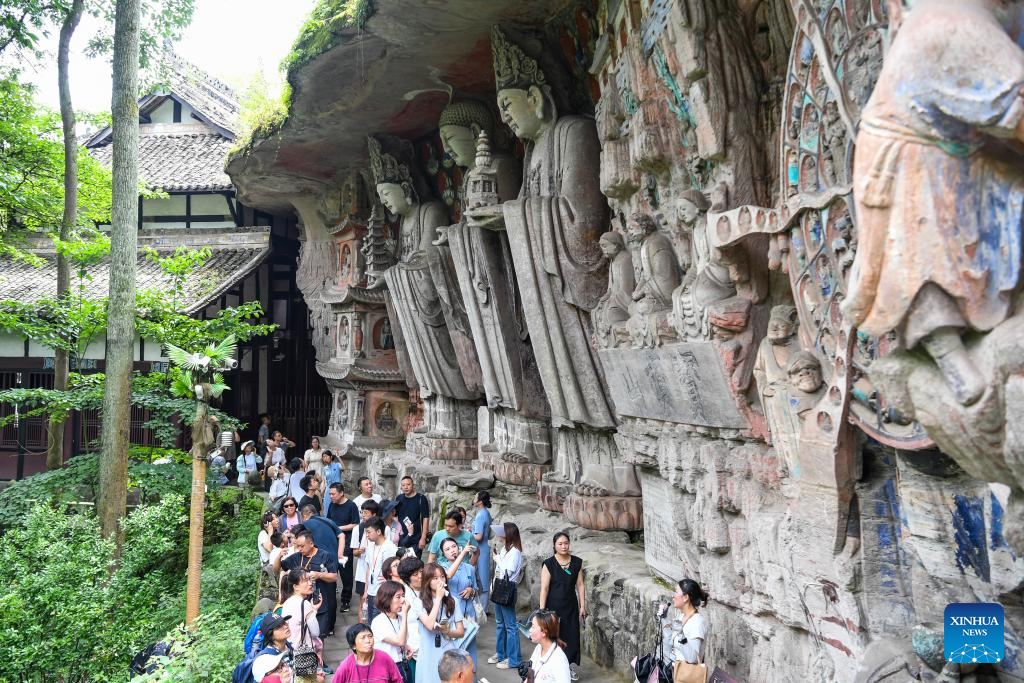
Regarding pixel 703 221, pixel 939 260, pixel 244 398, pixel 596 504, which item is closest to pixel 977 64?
pixel 939 260

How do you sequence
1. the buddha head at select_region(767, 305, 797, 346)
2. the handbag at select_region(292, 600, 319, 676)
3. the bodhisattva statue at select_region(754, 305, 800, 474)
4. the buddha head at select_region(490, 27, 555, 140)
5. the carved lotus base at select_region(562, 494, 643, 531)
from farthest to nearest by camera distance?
the buddha head at select_region(490, 27, 555, 140) → the carved lotus base at select_region(562, 494, 643, 531) → the buddha head at select_region(767, 305, 797, 346) → the bodhisattva statue at select_region(754, 305, 800, 474) → the handbag at select_region(292, 600, 319, 676)

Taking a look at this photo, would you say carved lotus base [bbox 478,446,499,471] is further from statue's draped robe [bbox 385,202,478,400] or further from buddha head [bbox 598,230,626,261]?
buddha head [bbox 598,230,626,261]

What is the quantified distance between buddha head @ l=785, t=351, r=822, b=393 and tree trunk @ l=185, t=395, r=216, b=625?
590 centimetres

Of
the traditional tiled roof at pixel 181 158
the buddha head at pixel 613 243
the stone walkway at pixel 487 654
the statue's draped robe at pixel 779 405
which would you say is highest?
the traditional tiled roof at pixel 181 158

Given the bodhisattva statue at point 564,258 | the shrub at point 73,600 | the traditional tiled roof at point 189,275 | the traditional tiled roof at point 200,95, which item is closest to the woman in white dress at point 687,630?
the bodhisattva statue at point 564,258

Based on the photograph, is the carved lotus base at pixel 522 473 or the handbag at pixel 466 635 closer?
the handbag at pixel 466 635

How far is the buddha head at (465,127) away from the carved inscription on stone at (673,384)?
14.3ft

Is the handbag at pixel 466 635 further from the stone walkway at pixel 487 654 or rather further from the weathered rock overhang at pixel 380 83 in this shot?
the weathered rock overhang at pixel 380 83

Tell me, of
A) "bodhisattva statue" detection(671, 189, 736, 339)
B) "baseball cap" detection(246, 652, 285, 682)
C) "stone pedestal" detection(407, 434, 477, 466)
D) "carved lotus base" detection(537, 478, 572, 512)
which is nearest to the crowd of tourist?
"baseball cap" detection(246, 652, 285, 682)

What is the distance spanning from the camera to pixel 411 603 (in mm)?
4664

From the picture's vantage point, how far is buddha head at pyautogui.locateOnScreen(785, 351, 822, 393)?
4.43 m

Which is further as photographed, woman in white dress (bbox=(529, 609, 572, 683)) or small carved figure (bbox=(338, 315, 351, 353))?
small carved figure (bbox=(338, 315, 351, 353))

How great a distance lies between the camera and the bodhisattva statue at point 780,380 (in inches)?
183

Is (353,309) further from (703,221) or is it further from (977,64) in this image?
(977,64)
